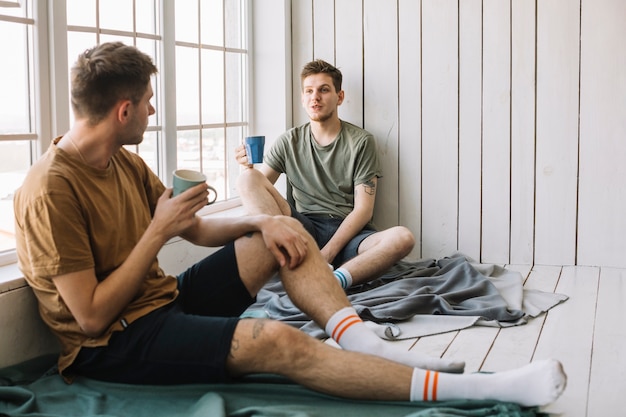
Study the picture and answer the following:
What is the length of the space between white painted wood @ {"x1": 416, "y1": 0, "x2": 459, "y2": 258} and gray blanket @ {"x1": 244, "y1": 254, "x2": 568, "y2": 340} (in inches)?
16.9

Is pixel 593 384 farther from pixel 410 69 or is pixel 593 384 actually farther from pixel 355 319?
pixel 410 69

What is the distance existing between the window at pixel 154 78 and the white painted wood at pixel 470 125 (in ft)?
3.83

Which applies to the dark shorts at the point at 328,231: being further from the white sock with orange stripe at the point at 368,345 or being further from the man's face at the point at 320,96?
the white sock with orange stripe at the point at 368,345

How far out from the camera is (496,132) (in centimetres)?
400

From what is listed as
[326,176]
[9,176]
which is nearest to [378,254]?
[326,176]

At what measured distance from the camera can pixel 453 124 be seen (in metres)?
4.07

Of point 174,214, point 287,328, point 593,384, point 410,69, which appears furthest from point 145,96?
point 410,69

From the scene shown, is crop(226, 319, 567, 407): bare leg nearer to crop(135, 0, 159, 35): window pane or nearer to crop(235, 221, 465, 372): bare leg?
crop(235, 221, 465, 372): bare leg

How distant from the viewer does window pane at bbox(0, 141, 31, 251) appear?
2.62 meters

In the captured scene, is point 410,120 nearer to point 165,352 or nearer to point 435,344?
point 435,344

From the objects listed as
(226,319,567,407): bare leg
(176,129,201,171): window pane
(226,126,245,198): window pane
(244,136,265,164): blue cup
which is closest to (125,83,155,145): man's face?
(226,319,567,407): bare leg

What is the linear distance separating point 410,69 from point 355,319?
2.15 m

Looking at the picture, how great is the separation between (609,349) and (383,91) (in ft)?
6.48

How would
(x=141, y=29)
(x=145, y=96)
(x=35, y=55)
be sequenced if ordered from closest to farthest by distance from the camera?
(x=145, y=96) < (x=35, y=55) < (x=141, y=29)
